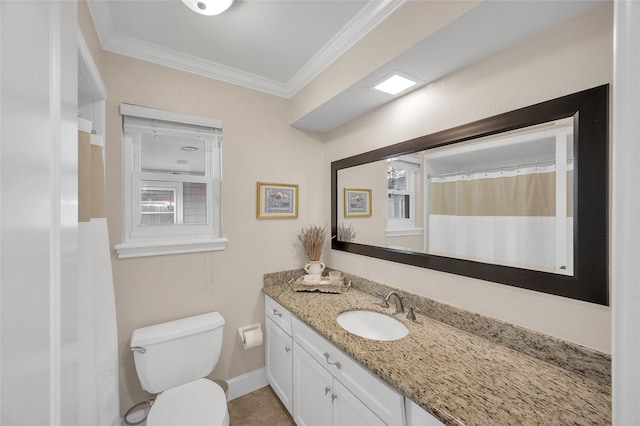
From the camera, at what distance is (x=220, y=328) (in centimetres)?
174

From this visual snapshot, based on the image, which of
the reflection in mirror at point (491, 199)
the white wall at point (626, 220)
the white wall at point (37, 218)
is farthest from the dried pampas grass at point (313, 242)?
the white wall at point (626, 220)

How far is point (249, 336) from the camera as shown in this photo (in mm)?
1963

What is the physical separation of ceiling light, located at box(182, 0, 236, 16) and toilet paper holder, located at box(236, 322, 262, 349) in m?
2.01

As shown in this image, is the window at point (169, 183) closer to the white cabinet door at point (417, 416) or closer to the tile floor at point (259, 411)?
the tile floor at point (259, 411)

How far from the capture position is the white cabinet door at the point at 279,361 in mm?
1744

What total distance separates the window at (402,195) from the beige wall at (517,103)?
0.58 feet

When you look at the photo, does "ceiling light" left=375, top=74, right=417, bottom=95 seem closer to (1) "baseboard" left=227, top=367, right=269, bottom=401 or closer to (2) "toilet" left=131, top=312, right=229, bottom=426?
(2) "toilet" left=131, top=312, right=229, bottom=426

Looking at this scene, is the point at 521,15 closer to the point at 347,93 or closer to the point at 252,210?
the point at 347,93

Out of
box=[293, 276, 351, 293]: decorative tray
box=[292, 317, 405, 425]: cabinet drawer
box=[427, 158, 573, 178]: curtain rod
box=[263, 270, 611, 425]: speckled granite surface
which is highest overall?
box=[427, 158, 573, 178]: curtain rod

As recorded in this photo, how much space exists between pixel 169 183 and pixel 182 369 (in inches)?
46.8

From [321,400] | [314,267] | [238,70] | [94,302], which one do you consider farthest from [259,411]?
[238,70]

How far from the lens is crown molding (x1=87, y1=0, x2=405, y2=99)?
1.34 m

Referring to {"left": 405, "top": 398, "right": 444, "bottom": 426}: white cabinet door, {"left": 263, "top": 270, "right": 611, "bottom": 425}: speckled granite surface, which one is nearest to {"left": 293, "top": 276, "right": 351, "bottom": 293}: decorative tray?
{"left": 263, "top": 270, "right": 611, "bottom": 425}: speckled granite surface

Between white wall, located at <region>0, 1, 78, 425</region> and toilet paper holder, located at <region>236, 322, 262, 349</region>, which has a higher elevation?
white wall, located at <region>0, 1, 78, 425</region>
